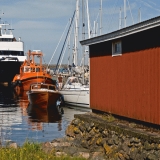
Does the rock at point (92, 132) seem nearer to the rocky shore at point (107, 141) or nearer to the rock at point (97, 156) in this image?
the rocky shore at point (107, 141)

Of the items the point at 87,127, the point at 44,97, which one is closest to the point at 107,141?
the point at 87,127

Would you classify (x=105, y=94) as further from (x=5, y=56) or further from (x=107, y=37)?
(x=5, y=56)

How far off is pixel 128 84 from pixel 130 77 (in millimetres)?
259

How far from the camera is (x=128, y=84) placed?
1394cm

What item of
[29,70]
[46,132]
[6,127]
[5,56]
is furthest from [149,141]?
[5,56]

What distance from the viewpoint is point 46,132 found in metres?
20.6

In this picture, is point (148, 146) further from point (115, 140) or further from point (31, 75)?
point (31, 75)

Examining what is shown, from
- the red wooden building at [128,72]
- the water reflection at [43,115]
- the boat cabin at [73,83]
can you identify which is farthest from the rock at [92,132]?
the boat cabin at [73,83]

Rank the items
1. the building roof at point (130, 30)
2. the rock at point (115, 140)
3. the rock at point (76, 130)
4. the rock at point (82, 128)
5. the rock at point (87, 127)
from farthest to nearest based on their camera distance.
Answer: the rock at point (76, 130) < the rock at point (82, 128) < the rock at point (87, 127) < the rock at point (115, 140) < the building roof at point (130, 30)

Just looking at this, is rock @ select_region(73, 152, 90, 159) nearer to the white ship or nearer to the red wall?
the red wall

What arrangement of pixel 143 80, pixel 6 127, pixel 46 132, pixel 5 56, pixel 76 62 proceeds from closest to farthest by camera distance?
1. pixel 143 80
2. pixel 46 132
3. pixel 6 127
4. pixel 76 62
5. pixel 5 56

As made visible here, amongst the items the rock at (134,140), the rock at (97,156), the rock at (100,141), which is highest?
the rock at (134,140)

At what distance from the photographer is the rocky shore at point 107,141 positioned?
11.7 meters

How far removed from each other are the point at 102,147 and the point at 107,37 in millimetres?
3726
